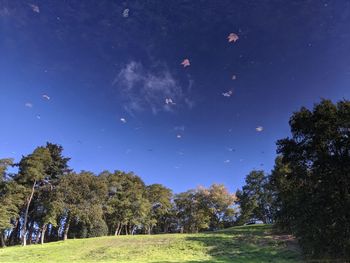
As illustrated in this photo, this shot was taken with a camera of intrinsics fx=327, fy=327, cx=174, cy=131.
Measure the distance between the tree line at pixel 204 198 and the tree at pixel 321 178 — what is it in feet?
0.20

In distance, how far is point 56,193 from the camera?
5297 centimetres

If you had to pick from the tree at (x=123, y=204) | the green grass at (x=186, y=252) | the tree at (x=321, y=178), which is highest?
the tree at (x=123, y=204)

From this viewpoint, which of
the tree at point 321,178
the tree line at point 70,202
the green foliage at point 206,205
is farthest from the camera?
the green foliage at point 206,205

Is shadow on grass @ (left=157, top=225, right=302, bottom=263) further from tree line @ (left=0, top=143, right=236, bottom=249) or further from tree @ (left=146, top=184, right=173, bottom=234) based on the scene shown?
tree @ (left=146, top=184, right=173, bottom=234)

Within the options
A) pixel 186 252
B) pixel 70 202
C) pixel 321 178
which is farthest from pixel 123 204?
pixel 321 178

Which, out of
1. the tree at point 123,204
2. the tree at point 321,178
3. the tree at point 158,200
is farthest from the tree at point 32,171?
the tree at point 321,178

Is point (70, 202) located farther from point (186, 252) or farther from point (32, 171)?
point (186, 252)

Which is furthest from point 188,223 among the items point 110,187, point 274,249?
point 274,249

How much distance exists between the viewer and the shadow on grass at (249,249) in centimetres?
2798

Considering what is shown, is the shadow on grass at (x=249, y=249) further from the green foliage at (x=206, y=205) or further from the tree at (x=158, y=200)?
the green foliage at (x=206, y=205)

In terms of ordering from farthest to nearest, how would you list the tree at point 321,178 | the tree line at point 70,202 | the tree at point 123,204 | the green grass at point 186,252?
1. the tree at point 123,204
2. the tree line at point 70,202
3. the green grass at point 186,252
4. the tree at point 321,178

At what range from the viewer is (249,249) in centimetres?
3262

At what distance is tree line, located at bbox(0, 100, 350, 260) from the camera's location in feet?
71.2

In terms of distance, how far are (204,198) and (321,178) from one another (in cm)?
6247
